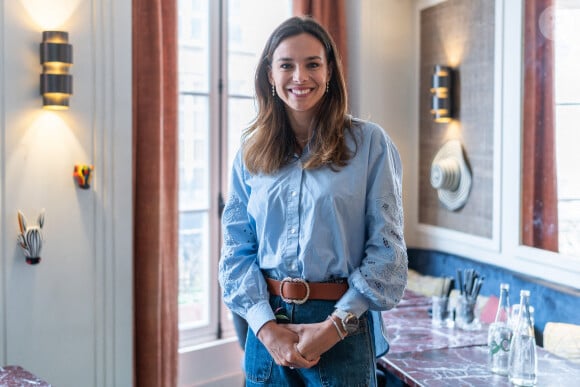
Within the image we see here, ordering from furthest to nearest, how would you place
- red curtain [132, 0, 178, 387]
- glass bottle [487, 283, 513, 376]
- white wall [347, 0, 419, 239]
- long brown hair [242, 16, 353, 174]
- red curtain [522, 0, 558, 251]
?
white wall [347, 0, 419, 239], red curtain [132, 0, 178, 387], red curtain [522, 0, 558, 251], glass bottle [487, 283, 513, 376], long brown hair [242, 16, 353, 174]

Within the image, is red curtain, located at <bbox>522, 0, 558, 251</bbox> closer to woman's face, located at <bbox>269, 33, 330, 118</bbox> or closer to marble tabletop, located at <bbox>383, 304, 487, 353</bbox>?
marble tabletop, located at <bbox>383, 304, 487, 353</bbox>

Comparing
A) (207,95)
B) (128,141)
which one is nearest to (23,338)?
(128,141)

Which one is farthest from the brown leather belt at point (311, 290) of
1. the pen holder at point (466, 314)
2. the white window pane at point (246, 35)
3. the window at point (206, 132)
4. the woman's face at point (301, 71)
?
the white window pane at point (246, 35)

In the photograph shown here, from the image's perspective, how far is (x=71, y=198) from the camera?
8.94 ft

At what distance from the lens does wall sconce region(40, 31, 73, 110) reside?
255cm

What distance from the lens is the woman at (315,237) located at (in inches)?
63.1

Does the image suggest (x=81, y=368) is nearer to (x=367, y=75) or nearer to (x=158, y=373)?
(x=158, y=373)

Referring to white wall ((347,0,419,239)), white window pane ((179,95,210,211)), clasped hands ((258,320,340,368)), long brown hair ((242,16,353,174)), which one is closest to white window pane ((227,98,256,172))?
white window pane ((179,95,210,211))

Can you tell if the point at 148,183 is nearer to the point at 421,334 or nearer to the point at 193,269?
the point at 193,269

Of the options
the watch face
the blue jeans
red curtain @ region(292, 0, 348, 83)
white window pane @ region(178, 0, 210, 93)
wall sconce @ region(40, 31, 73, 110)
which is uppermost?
red curtain @ region(292, 0, 348, 83)

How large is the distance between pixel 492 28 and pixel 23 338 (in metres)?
2.51

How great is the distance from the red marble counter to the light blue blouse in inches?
35.1

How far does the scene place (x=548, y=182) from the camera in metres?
2.87

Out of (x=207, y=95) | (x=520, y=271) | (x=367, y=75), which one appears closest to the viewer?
(x=520, y=271)
